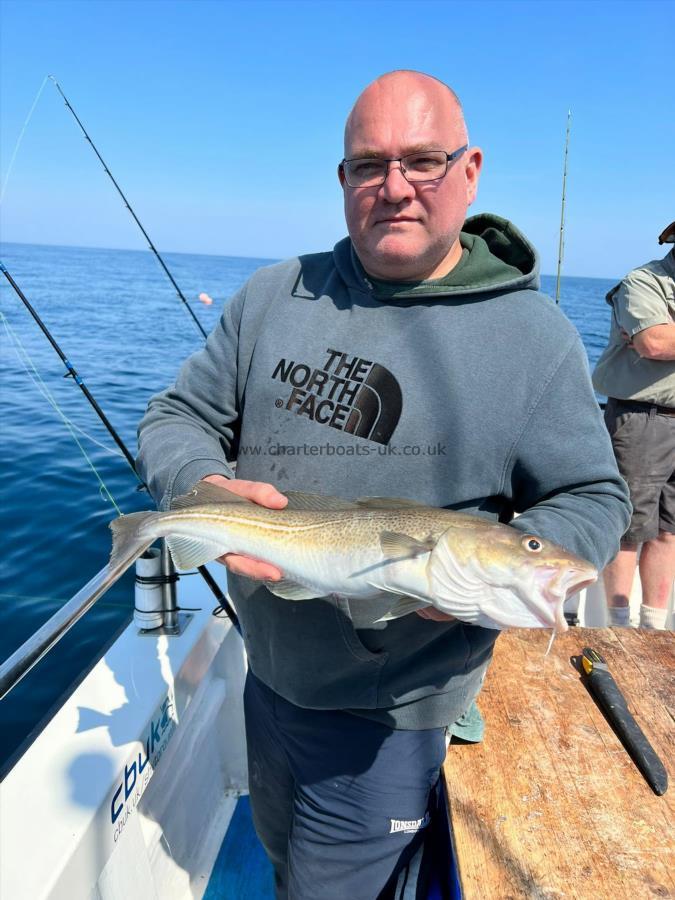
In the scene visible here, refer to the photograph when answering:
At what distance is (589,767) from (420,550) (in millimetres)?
1419

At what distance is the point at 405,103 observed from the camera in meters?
2.05

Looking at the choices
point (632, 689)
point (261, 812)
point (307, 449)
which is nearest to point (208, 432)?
point (307, 449)

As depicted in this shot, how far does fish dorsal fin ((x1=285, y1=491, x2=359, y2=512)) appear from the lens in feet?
6.73

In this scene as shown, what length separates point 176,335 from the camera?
2152 centimetres

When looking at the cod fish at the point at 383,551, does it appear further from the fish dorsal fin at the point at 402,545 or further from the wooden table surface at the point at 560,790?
the wooden table surface at the point at 560,790

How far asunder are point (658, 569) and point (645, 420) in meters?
1.18

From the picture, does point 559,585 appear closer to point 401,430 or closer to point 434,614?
point 434,614

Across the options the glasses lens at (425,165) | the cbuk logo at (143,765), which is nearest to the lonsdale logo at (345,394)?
the glasses lens at (425,165)

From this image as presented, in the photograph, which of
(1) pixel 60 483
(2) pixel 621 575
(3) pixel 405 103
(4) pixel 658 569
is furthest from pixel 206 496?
(1) pixel 60 483

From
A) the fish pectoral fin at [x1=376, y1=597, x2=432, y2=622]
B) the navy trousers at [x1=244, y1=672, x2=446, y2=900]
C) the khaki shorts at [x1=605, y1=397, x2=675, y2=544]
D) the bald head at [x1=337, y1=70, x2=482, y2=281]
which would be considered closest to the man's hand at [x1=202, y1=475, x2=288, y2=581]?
the fish pectoral fin at [x1=376, y1=597, x2=432, y2=622]

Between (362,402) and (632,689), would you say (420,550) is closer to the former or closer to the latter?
(362,402)

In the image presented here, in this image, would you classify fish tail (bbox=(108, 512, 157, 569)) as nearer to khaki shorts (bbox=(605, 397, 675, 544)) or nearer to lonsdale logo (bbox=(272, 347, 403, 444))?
lonsdale logo (bbox=(272, 347, 403, 444))

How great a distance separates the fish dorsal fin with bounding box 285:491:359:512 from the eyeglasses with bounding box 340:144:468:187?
3.63 feet

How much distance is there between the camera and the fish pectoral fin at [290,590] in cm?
197
